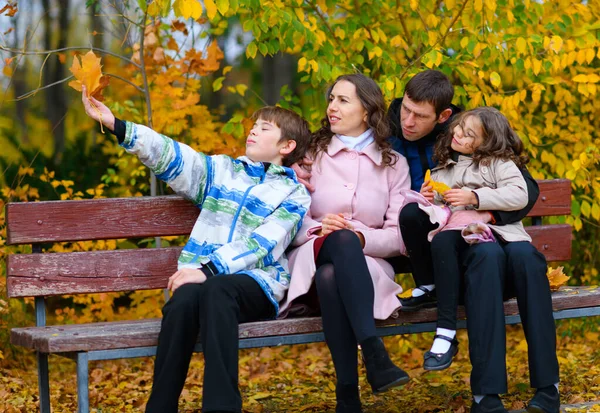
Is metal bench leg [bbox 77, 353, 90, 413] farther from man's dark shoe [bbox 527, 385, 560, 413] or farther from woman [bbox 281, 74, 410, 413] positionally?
man's dark shoe [bbox 527, 385, 560, 413]

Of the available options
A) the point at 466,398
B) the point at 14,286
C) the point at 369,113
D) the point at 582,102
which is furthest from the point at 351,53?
the point at 14,286

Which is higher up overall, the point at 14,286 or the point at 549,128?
the point at 549,128

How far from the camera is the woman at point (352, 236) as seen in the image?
3471 millimetres

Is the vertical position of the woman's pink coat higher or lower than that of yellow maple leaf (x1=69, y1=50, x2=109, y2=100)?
lower

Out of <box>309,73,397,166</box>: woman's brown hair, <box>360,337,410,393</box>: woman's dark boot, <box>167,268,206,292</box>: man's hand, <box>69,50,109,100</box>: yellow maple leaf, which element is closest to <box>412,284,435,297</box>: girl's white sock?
<box>360,337,410,393</box>: woman's dark boot

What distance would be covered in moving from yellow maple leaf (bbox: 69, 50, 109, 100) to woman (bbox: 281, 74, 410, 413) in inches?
40.7

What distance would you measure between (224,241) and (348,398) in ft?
2.63

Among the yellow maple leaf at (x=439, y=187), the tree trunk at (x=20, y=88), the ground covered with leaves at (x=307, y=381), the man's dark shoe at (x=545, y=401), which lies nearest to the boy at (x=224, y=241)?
the yellow maple leaf at (x=439, y=187)

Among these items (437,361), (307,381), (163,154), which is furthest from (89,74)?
(307,381)

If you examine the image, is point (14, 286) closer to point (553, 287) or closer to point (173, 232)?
point (173, 232)

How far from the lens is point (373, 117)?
412 centimetres

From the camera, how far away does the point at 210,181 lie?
3852mm

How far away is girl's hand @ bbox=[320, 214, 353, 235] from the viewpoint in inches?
147

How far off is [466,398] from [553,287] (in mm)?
793
